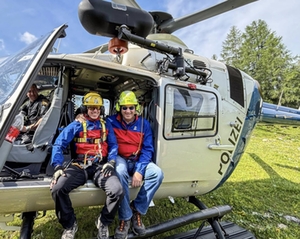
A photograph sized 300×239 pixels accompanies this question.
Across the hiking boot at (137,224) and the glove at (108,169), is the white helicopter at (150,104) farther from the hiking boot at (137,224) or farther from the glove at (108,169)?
the glove at (108,169)

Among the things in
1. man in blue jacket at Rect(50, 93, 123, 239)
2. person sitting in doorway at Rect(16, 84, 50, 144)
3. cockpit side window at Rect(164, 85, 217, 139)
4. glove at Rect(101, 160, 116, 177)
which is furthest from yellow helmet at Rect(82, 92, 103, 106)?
person sitting in doorway at Rect(16, 84, 50, 144)

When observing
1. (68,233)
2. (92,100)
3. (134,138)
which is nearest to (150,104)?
(134,138)

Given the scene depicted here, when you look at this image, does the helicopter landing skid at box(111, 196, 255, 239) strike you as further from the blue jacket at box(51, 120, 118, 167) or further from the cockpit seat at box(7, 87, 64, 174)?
the cockpit seat at box(7, 87, 64, 174)

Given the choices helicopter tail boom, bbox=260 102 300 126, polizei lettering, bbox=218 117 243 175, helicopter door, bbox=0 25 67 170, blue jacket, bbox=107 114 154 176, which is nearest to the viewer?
helicopter door, bbox=0 25 67 170

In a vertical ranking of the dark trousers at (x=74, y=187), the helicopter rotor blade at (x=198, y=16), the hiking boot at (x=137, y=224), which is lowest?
the hiking boot at (x=137, y=224)

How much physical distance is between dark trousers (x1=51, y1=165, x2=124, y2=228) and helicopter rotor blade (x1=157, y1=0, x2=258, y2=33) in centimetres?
269

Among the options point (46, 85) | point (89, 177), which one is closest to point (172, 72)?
point (89, 177)

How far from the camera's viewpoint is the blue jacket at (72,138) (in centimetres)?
207

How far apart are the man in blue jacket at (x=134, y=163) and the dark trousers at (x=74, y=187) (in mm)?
130

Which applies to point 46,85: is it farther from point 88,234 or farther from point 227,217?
point 227,217

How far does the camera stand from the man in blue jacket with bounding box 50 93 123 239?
1.93 m

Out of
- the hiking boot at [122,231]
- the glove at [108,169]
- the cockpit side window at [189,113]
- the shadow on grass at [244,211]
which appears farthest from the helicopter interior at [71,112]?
the shadow on grass at [244,211]

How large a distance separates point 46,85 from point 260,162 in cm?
703

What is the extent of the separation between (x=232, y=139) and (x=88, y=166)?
75.5 inches
